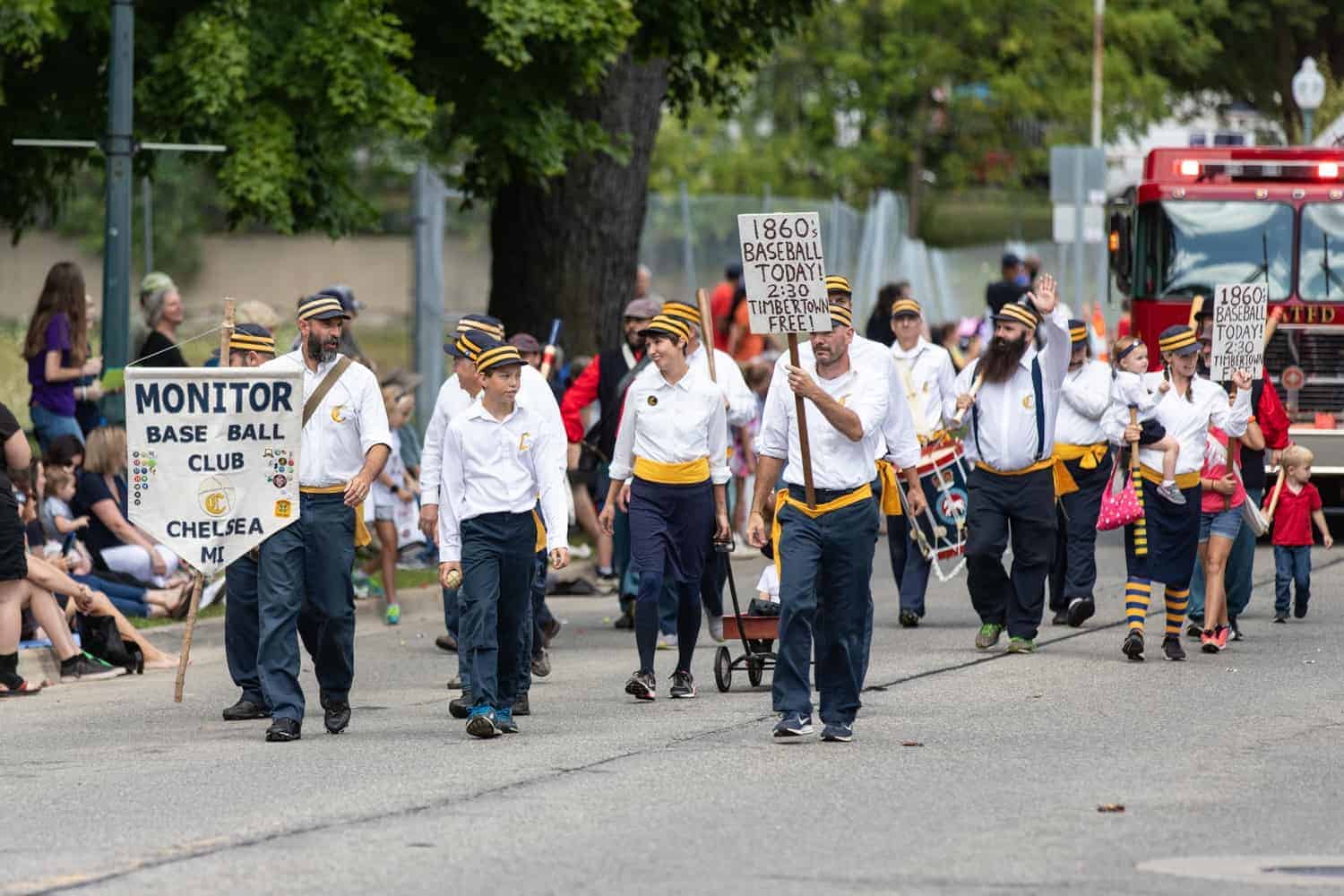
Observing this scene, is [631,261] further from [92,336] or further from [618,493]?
[618,493]

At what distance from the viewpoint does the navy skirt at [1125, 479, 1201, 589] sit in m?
13.5

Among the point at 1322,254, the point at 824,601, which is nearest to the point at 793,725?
the point at 824,601

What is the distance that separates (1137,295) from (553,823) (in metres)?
13.8

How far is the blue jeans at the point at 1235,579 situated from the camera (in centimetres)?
1458

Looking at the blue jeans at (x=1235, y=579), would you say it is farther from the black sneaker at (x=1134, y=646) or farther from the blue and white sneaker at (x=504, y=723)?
the blue and white sneaker at (x=504, y=723)

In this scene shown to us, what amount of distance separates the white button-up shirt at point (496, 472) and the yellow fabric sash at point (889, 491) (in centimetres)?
332

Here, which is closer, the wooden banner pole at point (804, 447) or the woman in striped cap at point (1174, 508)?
the wooden banner pole at point (804, 447)

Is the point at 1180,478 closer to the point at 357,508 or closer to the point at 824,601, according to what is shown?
the point at 824,601

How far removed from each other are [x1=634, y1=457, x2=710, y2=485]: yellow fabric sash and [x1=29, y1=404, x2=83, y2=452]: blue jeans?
5330 mm

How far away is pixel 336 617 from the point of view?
11289 millimetres

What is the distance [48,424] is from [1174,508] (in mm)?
7421

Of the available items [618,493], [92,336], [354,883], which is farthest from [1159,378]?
[92,336]

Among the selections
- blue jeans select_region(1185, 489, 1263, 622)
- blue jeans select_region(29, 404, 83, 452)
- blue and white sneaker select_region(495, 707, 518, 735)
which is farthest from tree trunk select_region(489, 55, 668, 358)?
blue and white sneaker select_region(495, 707, 518, 735)

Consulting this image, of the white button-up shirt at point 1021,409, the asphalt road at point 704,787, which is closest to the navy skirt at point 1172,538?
the asphalt road at point 704,787
